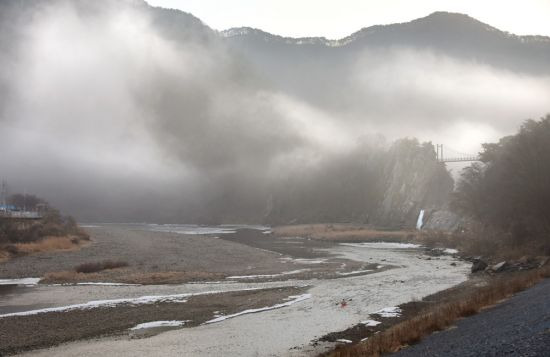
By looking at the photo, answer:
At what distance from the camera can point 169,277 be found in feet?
154

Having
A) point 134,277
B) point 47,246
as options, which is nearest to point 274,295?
point 134,277

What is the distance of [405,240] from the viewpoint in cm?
11269

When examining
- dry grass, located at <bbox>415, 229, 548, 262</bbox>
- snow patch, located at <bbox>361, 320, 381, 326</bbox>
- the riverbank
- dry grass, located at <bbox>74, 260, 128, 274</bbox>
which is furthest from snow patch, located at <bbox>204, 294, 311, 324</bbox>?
dry grass, located at <bbox>415, 229, 548, 262</bbox>

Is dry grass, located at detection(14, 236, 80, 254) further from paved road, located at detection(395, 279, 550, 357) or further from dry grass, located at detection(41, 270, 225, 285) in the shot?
paved road, located at detection(395, 279, 550, 357)

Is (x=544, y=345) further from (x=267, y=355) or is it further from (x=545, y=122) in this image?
(x=545, y=122)

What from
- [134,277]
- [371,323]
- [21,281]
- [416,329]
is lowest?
[21,281]

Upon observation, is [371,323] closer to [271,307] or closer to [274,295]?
[271,307]

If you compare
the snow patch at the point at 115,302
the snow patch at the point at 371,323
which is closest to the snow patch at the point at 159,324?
the snow patch at the point at 115,302

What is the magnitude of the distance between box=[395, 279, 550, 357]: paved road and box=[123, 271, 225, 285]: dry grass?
30.0 metres

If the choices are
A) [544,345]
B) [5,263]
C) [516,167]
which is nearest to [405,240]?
[516,167]

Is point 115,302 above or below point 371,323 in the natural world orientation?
below

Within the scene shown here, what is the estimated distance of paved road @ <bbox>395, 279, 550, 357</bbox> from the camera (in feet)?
47.9

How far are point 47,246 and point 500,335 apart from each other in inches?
2933

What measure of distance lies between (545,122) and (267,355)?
49.3 metres
